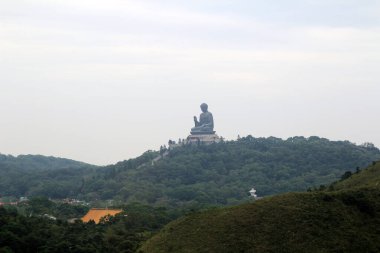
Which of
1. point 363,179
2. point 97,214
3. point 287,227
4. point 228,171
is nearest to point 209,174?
point 228,171

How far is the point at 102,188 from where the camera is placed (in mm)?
116500

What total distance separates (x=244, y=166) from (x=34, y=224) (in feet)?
250

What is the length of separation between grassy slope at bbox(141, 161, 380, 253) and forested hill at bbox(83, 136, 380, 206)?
51.5m

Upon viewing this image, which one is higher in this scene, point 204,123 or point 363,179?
point 204,123

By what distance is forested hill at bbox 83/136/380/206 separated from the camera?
10812 cm

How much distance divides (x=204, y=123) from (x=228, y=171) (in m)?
11.7

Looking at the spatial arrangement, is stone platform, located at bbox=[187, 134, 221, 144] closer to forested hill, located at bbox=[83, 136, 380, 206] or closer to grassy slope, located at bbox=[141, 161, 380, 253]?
forested hill, located at bbox=[83, 136, 380, 206]

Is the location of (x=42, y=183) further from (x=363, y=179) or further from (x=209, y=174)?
(x=363, y=179)

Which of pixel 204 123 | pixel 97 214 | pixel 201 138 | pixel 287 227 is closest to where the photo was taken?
pixel 287 227

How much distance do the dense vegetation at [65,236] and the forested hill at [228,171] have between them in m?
40.7

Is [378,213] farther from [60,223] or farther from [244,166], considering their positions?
[244,166]

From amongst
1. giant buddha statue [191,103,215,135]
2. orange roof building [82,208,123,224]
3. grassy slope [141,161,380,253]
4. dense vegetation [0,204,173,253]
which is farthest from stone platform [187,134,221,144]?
grassy slope [141,161,380,253]

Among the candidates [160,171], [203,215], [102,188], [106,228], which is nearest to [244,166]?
[160,171]

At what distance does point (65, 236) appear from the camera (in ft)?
170
